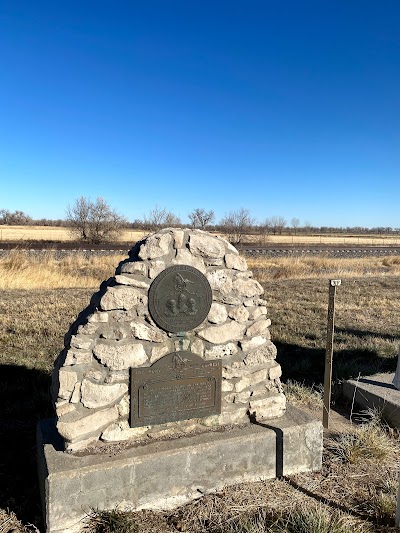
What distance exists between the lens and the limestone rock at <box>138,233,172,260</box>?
10.8ft

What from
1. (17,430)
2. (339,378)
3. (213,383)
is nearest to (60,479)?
(213,383)

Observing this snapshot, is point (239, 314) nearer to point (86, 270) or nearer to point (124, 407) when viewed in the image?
point (124, 407)

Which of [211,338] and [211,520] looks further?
[211,338]

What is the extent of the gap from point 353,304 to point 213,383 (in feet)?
28.9

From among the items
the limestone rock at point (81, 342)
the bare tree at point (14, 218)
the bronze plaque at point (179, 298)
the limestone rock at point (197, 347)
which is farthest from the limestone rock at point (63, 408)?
the bare tree at point (14, 218)

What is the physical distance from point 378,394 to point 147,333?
3.13m

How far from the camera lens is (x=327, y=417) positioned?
4.55m

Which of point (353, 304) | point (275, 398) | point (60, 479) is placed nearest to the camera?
point (60, 479)

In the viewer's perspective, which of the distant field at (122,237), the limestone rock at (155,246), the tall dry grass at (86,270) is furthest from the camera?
the distant field at (122,237)

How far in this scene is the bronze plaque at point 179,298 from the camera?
3354mm

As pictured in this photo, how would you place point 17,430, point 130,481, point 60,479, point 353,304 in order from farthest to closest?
1. point 353,304
2. point 17,430
3. point 130,481
4. point 60,479

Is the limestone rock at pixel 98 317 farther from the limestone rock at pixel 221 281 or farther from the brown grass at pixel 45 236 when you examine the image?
the brown grass at pixel 45 236

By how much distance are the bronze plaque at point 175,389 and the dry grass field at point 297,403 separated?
67 cm

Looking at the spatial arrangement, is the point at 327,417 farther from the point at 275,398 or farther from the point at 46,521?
the point at 46,521
